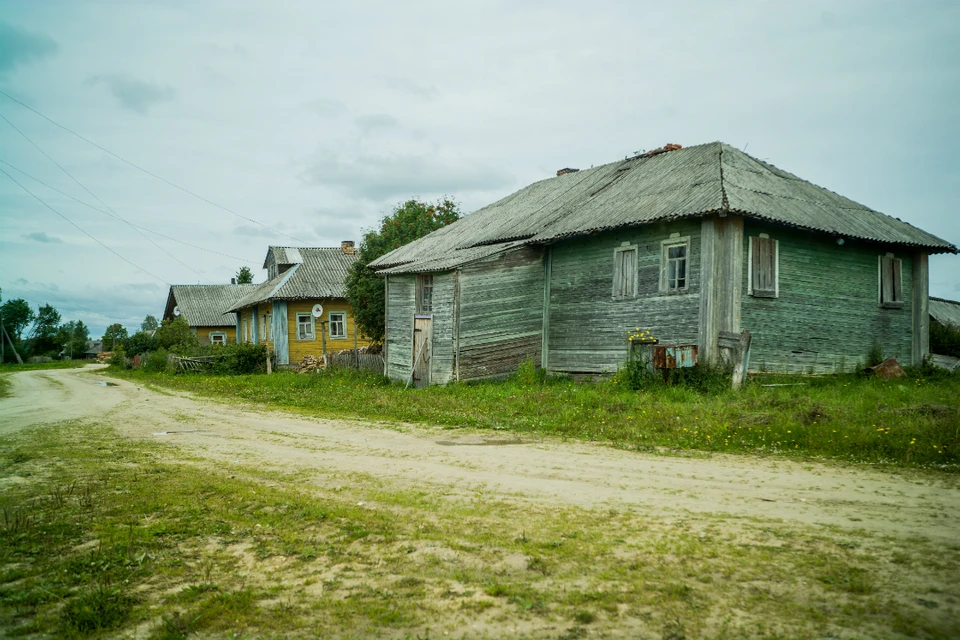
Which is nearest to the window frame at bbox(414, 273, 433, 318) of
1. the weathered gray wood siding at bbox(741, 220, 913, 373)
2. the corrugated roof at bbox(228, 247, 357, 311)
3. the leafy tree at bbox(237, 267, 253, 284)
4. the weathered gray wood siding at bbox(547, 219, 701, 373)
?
the weathered gray wood siding at bbox(547, 219, 701, 373)

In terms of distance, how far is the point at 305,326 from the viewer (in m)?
34.3

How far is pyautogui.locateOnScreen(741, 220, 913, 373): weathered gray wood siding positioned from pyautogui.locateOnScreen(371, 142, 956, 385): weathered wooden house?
1.5 inches

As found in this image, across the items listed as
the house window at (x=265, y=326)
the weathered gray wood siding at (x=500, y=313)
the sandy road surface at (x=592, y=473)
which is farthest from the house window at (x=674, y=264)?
the house window at (x=265, y=326)

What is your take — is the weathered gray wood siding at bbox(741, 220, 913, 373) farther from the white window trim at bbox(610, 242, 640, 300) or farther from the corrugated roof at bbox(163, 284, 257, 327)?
the corrugated roof at bbox(163, 284, 257, 327)

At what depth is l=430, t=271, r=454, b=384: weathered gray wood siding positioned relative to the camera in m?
18.6

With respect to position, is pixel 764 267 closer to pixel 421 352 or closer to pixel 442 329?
pixel 442 329

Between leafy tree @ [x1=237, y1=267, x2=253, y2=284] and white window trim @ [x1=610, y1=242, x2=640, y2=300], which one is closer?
white window trim @ [x1=610, y1=242, x2=640, y2=300]

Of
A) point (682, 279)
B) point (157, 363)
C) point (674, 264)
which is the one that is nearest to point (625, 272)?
point (674, 264)

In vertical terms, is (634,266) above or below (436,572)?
above

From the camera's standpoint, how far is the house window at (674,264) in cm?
1595

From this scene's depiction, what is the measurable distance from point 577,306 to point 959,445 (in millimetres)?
11015

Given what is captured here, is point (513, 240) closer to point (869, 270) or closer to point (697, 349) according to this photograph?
point (697, 349)

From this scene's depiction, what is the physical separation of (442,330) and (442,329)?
0.03 meters

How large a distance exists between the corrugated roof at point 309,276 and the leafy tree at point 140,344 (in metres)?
9.64
